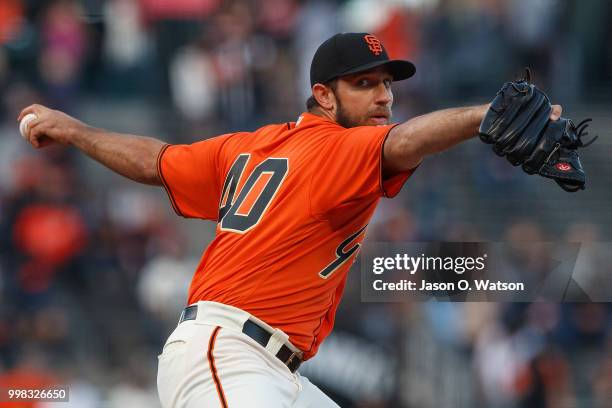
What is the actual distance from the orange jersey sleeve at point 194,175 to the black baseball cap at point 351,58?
1.78 ft

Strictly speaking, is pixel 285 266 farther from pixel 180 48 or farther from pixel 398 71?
pixel 180 48

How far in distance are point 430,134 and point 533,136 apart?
0.36 m

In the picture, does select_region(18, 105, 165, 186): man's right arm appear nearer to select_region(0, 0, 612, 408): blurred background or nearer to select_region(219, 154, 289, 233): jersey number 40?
select_region(219, 154, 289, 233): jersey number 40

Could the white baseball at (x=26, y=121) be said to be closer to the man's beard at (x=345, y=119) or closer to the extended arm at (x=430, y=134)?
the man's beard at (x=345, y=119)

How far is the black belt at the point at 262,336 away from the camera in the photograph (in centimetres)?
442

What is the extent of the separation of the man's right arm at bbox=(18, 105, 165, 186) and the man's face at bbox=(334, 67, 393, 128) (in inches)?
35.9

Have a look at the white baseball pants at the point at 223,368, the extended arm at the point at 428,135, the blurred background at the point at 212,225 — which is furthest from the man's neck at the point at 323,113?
the blurred background at the point at 212,225

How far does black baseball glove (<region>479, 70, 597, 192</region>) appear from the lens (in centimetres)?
375

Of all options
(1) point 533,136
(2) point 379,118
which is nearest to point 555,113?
(1) point 533,136

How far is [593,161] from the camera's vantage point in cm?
1240

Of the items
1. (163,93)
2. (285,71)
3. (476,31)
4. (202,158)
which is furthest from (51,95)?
(202,158)

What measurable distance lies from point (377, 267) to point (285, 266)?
8.24 feet

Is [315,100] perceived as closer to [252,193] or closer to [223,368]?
[252,193]

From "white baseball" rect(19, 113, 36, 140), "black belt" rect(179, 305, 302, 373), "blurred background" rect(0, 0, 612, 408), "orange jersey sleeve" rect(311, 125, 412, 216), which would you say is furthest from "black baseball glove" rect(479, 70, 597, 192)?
"blurred background" rect(0, 0, 612, 408)
